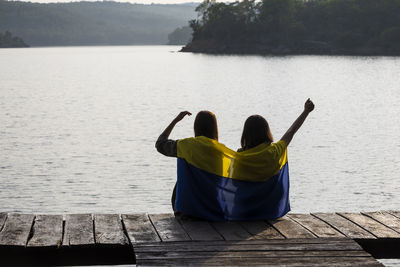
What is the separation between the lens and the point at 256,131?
5934 millimetres

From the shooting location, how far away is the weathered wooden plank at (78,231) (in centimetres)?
532

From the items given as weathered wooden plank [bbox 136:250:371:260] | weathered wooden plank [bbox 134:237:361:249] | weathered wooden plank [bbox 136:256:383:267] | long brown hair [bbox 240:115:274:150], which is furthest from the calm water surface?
weathered wooden plank [bbox 136:256:383:267]

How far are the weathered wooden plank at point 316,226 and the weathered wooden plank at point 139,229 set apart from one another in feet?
4.50

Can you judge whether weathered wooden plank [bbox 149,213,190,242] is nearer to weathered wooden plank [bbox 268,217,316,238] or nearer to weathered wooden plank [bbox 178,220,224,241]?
weathered wooden plank [bbox 178,220,224,241]

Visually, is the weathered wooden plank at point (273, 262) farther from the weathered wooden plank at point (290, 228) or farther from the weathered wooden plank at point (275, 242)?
the weathered wooden plank at point (290, 228)

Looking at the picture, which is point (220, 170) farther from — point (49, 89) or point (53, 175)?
point (49, 89)

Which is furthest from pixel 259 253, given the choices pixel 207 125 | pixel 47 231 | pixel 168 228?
pixel 47 231

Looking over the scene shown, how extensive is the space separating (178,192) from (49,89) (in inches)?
1838

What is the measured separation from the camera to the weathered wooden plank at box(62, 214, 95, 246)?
5320 millimetres

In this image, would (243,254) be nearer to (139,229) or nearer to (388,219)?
(139,229)

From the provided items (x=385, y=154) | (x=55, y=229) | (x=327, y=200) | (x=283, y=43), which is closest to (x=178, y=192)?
(x=55, y=229)

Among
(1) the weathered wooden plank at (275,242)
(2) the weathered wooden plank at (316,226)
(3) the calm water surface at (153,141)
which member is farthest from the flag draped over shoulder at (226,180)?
(3) the calm water surface at (153,141)

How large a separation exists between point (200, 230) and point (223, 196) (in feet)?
1.47

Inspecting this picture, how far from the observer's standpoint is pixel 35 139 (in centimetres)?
2338
